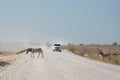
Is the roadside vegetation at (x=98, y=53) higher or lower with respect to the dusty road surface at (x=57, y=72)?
higher

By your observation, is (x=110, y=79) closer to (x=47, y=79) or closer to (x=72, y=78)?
(x=72, y=78)

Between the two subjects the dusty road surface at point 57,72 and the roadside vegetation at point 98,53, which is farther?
the roadside vegetation at point 98,53

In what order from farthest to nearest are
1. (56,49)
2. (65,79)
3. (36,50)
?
(56,49) < (36,50) < (65,79)

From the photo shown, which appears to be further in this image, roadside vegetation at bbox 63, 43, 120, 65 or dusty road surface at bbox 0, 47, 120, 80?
roadside vegetation at bbox 63, 43, 120, 65

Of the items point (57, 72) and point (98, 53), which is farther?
point (98, 53)

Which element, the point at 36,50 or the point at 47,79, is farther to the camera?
the point at 36,50

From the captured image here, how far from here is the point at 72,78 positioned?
20828mm

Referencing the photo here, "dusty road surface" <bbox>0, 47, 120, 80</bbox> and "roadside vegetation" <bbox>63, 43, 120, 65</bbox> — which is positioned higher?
"roadside vegetation" <bbox>63, 43, 120, 65</bbox>

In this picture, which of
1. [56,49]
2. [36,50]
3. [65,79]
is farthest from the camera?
[56,49]

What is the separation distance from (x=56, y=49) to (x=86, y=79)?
61.2m

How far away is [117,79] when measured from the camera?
20953 mm

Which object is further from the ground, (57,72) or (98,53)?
(98,53)

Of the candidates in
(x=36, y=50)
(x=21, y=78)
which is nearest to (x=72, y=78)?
(x=21, y=78)

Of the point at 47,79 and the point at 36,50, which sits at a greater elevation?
the point at 36,50
